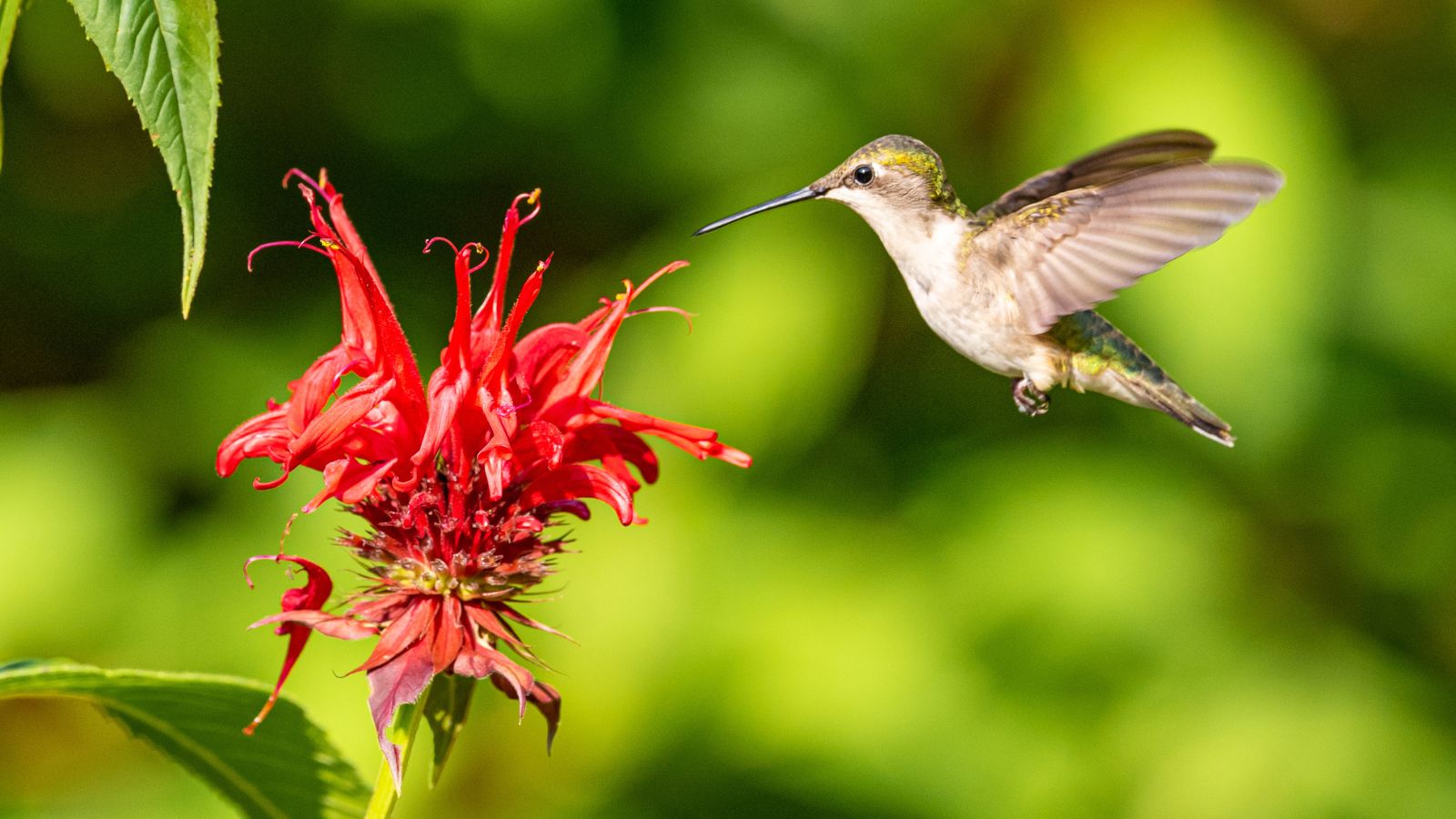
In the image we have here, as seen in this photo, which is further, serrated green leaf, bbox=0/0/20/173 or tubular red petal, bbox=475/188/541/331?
tubular red petal, bbox=475/188/541/331

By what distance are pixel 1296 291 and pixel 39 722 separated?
88.3 inches

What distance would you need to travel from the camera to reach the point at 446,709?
1.26m

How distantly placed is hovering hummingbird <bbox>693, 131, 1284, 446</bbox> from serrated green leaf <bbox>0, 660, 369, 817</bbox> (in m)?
0.67

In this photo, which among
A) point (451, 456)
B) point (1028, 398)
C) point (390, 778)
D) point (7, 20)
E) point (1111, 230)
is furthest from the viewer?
point (1028, 398)

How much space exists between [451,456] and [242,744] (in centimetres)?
31

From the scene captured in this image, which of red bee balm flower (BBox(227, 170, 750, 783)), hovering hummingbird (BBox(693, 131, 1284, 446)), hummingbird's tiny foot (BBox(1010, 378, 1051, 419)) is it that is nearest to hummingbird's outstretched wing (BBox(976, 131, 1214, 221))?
hovering hummingbird (BBox(693, 131, 1284, 446))

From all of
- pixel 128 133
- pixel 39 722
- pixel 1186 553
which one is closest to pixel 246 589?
pixel 39 722

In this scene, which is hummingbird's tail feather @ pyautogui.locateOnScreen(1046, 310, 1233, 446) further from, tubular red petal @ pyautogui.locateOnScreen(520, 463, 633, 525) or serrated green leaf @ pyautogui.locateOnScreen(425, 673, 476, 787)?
serrated green leaf @ pyautogui.locateOnScreen(425, 673, 476, 787)

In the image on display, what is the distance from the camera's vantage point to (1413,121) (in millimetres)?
2621

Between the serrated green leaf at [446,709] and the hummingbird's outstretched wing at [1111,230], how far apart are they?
0.72 meters

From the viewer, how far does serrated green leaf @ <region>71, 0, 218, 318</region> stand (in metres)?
0.79

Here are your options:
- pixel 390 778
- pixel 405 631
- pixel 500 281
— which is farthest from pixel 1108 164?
pixel 390 778

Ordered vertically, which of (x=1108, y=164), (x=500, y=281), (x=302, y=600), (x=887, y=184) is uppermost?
(x=1108, y=164)

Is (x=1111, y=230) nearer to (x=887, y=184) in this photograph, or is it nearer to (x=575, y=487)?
(x=887, y=184)
